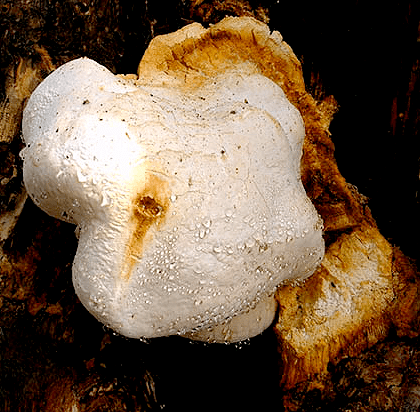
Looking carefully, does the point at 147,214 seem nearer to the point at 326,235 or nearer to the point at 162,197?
the point at 162,197

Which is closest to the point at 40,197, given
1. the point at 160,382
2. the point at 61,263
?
the point at 61,263

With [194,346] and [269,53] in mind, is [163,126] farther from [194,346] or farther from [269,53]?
[194,346]

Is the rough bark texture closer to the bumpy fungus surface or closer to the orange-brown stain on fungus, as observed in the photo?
the bumpy fungus surface

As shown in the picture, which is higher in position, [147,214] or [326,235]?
[147,214]

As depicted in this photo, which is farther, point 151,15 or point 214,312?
point 151,15

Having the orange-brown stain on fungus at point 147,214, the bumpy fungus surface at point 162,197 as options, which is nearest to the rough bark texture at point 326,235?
the bumpy fungus surface at point 162,197

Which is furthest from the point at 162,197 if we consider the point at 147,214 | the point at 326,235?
the point at 326,235
